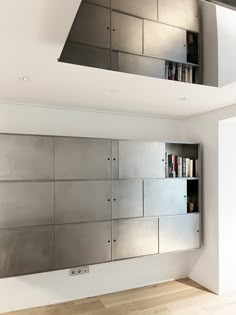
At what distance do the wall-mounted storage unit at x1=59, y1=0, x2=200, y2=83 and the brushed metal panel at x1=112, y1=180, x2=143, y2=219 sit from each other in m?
1.30

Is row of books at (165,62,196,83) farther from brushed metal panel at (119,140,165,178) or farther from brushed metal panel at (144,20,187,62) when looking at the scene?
brushed metal panel at (119,140,165,178)

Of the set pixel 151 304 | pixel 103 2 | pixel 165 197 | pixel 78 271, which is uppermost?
pixel 103 2

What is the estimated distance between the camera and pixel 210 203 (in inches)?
132

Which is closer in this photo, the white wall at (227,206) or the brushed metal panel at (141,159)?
the brushed metal panel at (141,159)

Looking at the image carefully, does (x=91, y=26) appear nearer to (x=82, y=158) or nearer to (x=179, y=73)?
(x=179, y=73)

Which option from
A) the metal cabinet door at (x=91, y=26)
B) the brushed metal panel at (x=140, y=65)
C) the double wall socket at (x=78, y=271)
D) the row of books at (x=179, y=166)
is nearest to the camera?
the metal cabinet door at (x=91, y=26)

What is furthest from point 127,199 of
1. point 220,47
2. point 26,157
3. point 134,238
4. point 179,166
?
point 220,47

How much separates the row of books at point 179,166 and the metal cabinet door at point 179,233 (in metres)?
0.53

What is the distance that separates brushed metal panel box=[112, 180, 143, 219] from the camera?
2986mm

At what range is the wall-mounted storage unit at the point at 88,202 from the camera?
2.56m

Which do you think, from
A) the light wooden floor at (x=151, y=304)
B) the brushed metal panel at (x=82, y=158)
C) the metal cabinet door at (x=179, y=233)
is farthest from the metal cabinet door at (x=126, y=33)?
the light wooden floor at (x=151, y=304)

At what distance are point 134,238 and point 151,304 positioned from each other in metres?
0.77

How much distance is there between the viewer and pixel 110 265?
3.29 meters

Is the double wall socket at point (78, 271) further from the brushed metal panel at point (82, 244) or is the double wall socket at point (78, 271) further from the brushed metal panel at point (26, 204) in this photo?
the brushed metal panel at point (26, 204)
